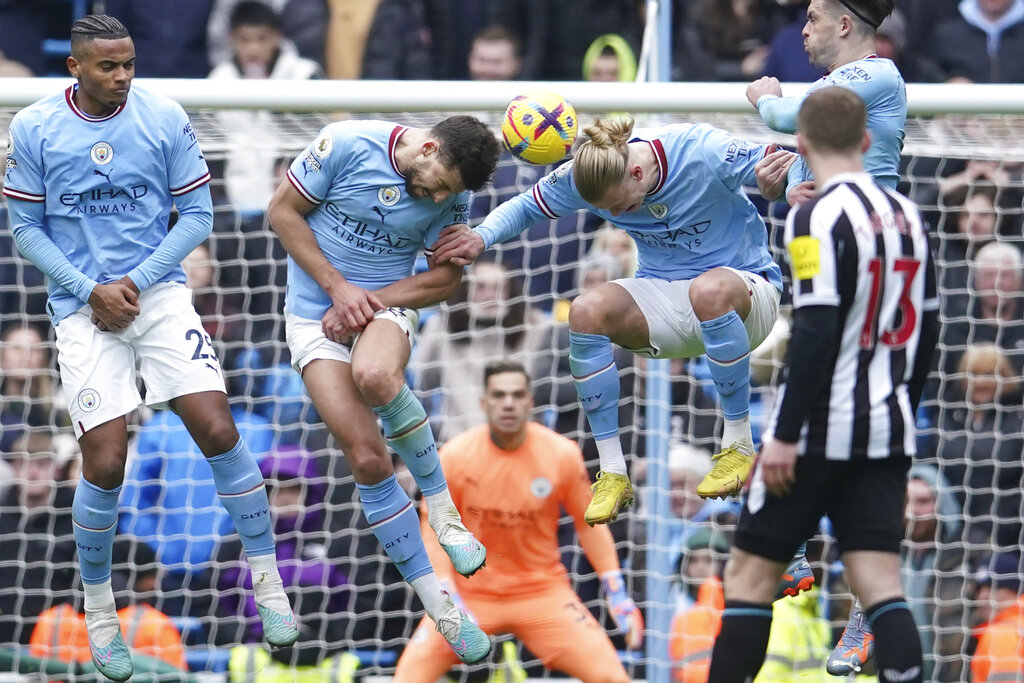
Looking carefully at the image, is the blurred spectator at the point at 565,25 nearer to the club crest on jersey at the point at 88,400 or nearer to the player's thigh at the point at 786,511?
the club crest on jersey at the point at 88,400

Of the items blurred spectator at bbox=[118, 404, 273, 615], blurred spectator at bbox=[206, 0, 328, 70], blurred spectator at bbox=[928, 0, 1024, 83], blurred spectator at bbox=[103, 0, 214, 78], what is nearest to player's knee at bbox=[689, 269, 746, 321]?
blurred spectator at bbox=[118, 404, 273, 615]

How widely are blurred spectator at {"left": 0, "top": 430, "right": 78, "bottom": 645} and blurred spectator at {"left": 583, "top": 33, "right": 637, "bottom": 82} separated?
13.0ft

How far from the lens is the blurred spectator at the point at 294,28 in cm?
983

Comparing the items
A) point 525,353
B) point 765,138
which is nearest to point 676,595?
point 525,353

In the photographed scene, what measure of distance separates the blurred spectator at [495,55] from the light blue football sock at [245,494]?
13.4 feet

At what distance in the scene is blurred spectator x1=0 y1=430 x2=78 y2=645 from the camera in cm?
827

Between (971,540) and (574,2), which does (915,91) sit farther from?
(574,2)

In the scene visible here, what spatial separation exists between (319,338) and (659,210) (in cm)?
149

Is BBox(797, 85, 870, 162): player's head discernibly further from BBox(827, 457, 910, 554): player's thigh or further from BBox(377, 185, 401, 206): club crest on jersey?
BBox(377, 185, 401, 206): club crest on jersey

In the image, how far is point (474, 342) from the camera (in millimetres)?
8773

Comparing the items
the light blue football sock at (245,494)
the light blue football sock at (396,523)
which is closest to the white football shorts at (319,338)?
the light blue football sock at (245,494)

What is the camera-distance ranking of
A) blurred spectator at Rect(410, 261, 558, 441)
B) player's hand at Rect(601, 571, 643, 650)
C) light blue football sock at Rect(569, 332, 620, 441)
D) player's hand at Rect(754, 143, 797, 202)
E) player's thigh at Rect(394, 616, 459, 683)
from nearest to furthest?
player's hand at Rect(754, 143, 797, 202), light blue football sock at Rect(569, 332, 620, 441), player's thigh at Rect(394, 616, 459, 683), player's hand at Rect(601, 571, 643, 650), blurred spectator at Rect(410, 261, 558, 441)

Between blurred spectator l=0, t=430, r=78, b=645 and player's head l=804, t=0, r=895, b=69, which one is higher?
player's head l=804, t=0, r=895, b=69

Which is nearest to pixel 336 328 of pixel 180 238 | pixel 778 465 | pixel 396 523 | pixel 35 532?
pixel 180 238
